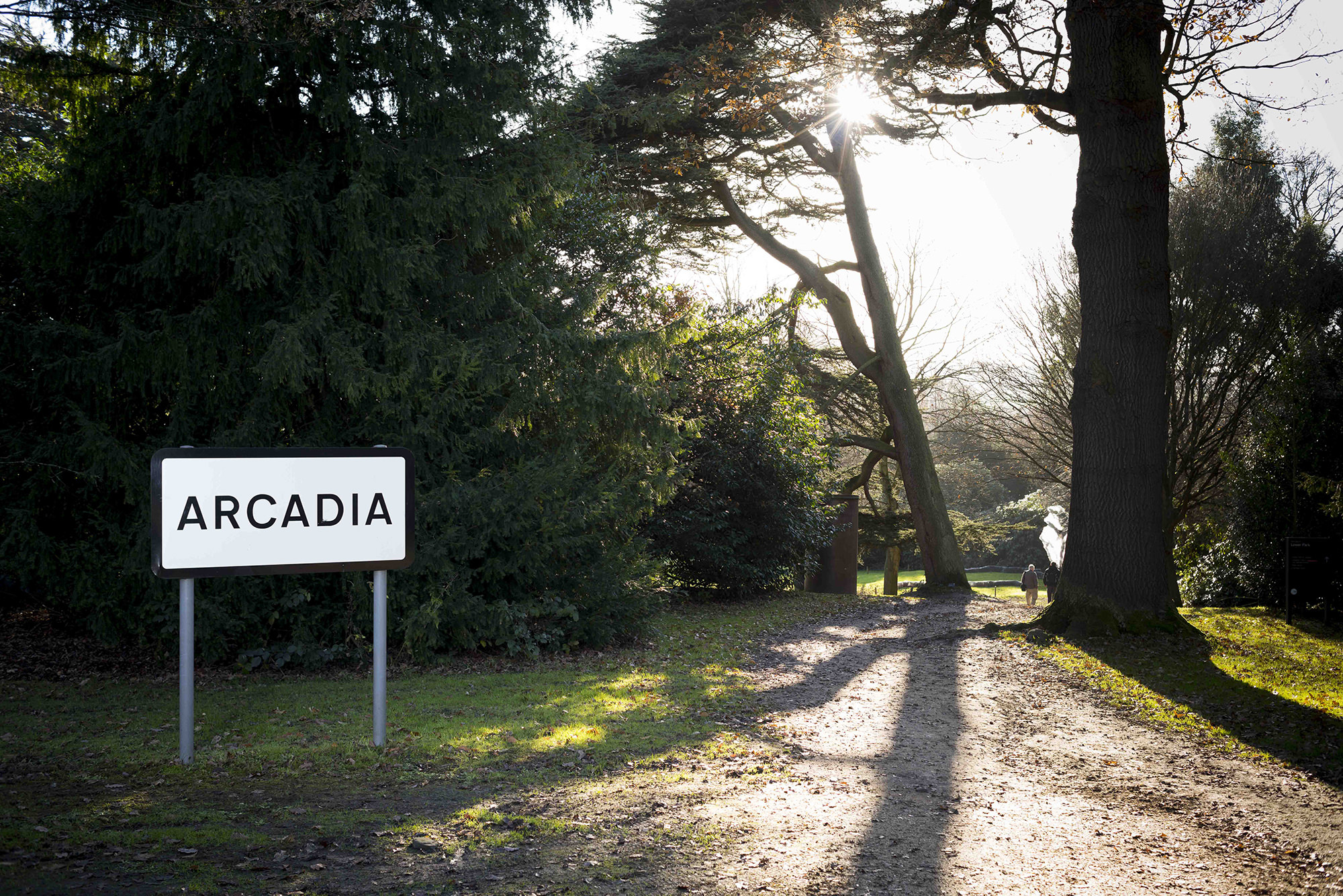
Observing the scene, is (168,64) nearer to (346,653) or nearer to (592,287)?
(592,287)

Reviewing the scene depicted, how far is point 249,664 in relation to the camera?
853cm

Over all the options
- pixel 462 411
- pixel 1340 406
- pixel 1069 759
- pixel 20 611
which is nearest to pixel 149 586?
pixel 462 411

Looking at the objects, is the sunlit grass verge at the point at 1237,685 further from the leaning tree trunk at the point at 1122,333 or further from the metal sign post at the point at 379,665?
the metal sign post at the point at 379,665

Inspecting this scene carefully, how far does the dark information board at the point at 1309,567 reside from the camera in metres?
12.9

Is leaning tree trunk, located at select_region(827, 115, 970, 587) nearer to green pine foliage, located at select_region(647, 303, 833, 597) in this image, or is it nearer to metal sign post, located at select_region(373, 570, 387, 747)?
green pine foliage, located at select_region(647, 303, 833, 597)

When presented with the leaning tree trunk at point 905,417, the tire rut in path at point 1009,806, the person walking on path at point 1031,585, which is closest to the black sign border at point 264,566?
the tire rut in path at point 1009,806

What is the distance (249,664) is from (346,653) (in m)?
0.80

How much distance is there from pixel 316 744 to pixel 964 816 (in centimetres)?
360

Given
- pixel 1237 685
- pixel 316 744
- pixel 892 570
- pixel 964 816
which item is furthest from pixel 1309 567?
pixel 316 744

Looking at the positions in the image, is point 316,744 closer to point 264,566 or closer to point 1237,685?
point 264,566

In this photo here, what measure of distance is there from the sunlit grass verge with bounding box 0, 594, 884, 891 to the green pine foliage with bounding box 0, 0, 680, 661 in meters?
0.81

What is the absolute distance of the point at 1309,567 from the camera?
1309cm

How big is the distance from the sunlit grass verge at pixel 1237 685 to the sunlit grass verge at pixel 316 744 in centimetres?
309

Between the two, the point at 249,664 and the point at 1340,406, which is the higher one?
the point at 1340,406
